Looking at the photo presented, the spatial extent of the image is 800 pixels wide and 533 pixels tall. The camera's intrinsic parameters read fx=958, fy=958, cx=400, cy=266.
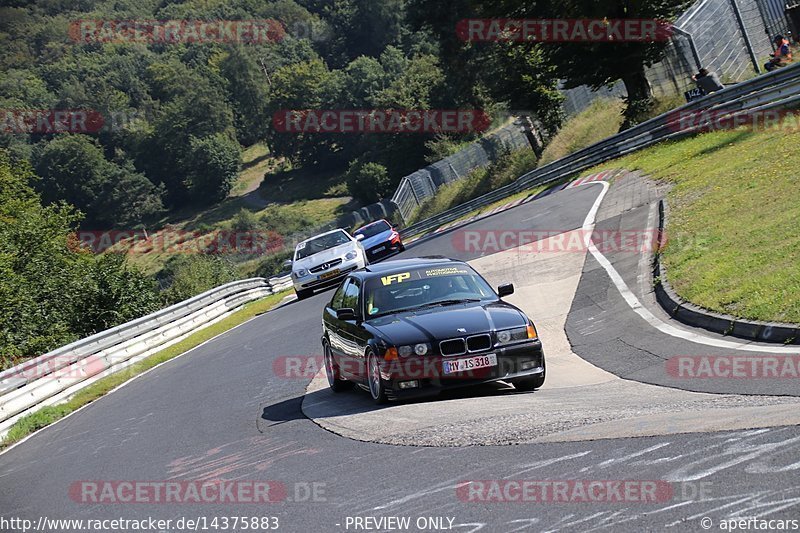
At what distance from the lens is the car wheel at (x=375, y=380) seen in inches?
379

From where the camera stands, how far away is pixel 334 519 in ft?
19.1

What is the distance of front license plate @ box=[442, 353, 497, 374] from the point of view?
9.41 m

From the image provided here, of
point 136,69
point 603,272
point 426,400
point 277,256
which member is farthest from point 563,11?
point 136,69

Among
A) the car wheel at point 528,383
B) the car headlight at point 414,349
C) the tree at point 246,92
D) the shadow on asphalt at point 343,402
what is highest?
the tree at point 246,92

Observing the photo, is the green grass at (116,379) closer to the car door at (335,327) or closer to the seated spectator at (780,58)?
the car door at (335,327)

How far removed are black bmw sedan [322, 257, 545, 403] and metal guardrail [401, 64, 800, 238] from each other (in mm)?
13973

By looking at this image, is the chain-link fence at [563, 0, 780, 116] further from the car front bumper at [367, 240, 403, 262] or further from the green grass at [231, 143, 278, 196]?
the green grass at [231, 143, 278, 196]

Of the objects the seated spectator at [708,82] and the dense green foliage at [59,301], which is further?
the seated spectator at [708,82]

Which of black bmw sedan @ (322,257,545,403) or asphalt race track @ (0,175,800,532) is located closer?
asphalt race track @ (0,175,800,532)

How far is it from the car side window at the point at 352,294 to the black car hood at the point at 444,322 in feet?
2.50

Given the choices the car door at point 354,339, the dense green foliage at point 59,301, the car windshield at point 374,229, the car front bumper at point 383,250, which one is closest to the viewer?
the car door at point 354,339

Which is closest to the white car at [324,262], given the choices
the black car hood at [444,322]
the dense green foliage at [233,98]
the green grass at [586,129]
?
the black car hood at [444,322]

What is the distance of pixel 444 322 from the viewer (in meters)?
9.77

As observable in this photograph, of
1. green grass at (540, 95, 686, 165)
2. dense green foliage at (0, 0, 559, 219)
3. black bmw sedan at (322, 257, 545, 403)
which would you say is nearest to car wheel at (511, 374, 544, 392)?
Answer: black bmw sedan at (322, 257, 545, 403)
